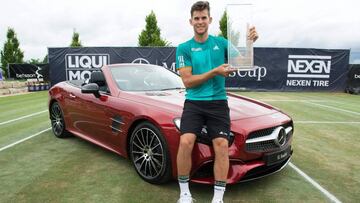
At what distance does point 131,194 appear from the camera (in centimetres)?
321

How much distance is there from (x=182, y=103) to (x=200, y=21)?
101cm

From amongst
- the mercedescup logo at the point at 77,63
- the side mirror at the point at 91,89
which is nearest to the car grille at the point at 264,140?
the side mirror at the point at 91,89

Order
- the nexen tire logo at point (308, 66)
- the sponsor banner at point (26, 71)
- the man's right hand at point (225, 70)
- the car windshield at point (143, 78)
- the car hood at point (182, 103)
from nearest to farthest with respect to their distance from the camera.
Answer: the man's right hand at point (225, 70), the car hood at point (182, 103), the car windshield at point (143, 78), the nexen tire logo at point (308, 66), the sponsor banner at point (26, 71)

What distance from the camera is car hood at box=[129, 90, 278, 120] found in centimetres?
336

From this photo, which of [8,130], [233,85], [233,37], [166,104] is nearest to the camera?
[233,37]

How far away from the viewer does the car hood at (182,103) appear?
11.0 feet

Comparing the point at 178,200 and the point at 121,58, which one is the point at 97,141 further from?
the point at 121,58

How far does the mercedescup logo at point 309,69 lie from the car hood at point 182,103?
47.2 feet

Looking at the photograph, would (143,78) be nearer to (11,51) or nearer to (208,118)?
(208,118)

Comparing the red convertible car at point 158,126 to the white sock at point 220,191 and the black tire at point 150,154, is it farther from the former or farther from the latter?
the white sock at point 220,191

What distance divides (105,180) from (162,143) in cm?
88

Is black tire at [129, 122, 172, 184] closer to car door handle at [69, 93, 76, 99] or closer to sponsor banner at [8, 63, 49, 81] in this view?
car door handle at [69, 93, 76, 99]

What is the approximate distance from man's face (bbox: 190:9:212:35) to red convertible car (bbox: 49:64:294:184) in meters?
0.87

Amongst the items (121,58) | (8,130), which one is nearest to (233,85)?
(121,58)
